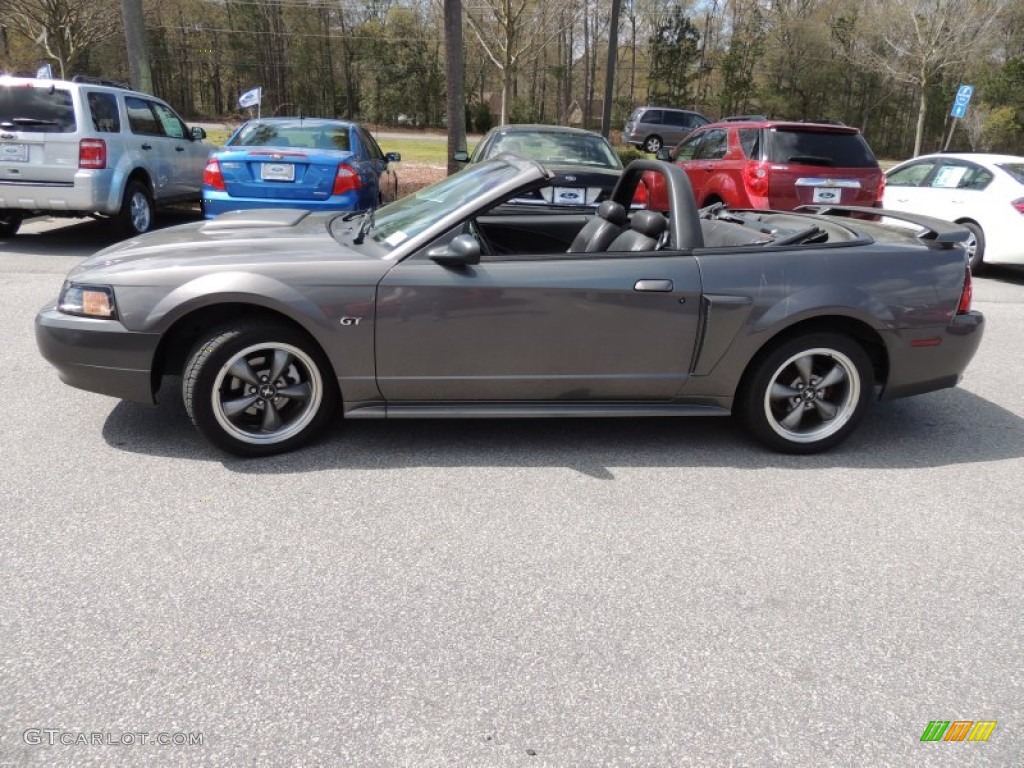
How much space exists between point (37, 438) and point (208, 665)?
86.2 inches

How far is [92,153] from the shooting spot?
8648 mm

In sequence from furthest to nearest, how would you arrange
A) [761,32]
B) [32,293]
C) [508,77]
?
[761,32] → [508,77] → [32,293]

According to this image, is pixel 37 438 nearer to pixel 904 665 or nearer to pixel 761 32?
pixel 904 665

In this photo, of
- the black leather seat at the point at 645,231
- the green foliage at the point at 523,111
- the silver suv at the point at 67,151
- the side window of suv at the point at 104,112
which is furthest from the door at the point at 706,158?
the green foliage at the point at 523,111

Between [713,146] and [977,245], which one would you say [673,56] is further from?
[977,245]

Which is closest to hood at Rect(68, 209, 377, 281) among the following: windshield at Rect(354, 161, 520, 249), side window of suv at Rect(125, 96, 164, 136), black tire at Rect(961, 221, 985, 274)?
windshield at Rect(354, 161, 520, 249)

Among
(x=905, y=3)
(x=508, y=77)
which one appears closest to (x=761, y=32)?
(x=905, y=3)

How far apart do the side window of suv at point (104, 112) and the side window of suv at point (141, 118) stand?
0.23 meters

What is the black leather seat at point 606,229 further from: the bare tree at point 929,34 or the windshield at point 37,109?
the bare tree at point 929,34

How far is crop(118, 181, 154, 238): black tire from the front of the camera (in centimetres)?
917

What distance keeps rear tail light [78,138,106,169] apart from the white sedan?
1010cm

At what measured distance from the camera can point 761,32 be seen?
44.6 m

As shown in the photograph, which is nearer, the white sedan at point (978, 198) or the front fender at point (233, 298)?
the front fender at point (233, 298)

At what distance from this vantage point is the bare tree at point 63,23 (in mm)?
24812
